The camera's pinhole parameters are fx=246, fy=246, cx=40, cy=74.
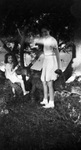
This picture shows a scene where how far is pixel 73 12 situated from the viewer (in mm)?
1592

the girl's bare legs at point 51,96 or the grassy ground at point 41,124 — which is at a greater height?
the girl's bare legs at point 51,96

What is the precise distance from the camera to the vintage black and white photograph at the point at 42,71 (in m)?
1.60

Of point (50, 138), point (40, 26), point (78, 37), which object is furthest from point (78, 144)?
point (40, 26)

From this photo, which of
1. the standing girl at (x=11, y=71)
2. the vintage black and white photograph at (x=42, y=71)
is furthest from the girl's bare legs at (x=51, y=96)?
the standing girl at (x=11, y=71)

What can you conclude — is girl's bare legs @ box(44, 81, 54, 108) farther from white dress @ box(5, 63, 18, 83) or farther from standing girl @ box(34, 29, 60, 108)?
white dress @ box(5, 63, 18, 83)

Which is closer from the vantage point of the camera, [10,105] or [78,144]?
[78,144]

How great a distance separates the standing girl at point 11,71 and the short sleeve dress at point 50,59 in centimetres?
22

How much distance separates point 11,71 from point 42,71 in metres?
0.25

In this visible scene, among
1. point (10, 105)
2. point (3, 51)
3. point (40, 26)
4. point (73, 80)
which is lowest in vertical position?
point (10, 105)

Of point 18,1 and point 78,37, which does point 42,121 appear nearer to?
point 78,37

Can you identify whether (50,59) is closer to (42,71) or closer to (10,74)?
(42,71)

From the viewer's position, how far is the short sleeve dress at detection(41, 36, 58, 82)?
1.60 meters

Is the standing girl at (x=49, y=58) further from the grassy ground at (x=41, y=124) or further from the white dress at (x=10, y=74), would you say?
the white dress at (x=10, y=74)

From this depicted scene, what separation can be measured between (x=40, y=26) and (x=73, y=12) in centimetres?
23
